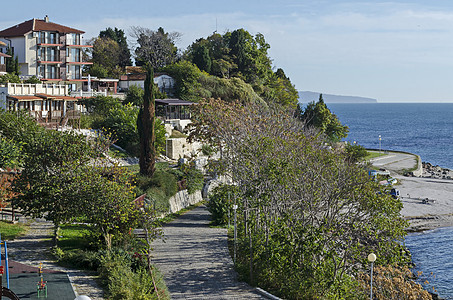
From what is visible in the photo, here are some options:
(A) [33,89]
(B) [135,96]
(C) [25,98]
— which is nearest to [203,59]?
(B) [135,96]

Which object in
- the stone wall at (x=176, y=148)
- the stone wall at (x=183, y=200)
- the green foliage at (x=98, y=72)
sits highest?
the green foliage at (x=98, y=72)

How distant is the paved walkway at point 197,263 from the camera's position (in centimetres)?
1939

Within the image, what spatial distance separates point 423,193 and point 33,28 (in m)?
43.7

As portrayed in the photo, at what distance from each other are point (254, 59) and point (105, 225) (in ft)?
196

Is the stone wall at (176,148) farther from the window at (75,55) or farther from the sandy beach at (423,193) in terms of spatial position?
the window at (75,55)

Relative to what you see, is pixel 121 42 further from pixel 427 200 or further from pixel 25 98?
pixel 427 200

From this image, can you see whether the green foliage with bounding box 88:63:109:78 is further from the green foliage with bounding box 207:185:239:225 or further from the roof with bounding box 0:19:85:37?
the green foliage with bounding box 207:185:239:225

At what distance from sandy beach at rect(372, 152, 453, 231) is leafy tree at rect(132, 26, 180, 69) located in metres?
32.7

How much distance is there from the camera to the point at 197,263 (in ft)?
73.2

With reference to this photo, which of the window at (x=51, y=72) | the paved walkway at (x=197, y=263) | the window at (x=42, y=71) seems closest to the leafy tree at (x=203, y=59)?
the window at (x=51, y=72)

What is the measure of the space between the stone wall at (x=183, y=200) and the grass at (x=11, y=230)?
9241 millimetres

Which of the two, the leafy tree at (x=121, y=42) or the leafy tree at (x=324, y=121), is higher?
the leafy tree at (x=121, y=42)

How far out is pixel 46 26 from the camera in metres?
65.4

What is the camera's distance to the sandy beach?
42094 millimetres
